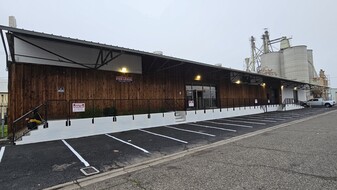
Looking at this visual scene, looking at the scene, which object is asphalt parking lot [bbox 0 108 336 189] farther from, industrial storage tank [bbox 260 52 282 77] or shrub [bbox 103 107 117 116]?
industrial storage tank [bbox 260 52 282 77]

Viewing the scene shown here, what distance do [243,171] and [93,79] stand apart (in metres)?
9.99

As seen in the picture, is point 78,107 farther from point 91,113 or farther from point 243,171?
point 243,171

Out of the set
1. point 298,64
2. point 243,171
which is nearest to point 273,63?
point 298,64

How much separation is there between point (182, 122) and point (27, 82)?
31.3 ft

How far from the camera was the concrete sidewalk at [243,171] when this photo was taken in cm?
370

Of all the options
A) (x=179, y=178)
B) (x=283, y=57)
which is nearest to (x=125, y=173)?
(x=179, y=178)

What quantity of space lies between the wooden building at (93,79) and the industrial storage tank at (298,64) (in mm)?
24653

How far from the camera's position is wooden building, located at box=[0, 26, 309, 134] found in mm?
9508

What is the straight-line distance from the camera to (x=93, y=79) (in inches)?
460

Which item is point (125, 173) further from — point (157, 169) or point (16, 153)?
point (16, 153)

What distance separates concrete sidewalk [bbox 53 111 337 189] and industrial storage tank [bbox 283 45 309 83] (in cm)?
3406

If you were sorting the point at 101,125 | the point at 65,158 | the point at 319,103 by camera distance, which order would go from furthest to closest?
the point at 319,103 < the point at 101,125 < the point at 65,158

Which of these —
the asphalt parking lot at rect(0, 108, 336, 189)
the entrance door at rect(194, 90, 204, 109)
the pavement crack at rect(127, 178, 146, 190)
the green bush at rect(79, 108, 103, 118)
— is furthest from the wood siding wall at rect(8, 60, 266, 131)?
the pavement crack at rect(127, 178, 146, 190)

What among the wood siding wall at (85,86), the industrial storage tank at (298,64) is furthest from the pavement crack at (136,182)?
the industrial storage tank at (298,64)
